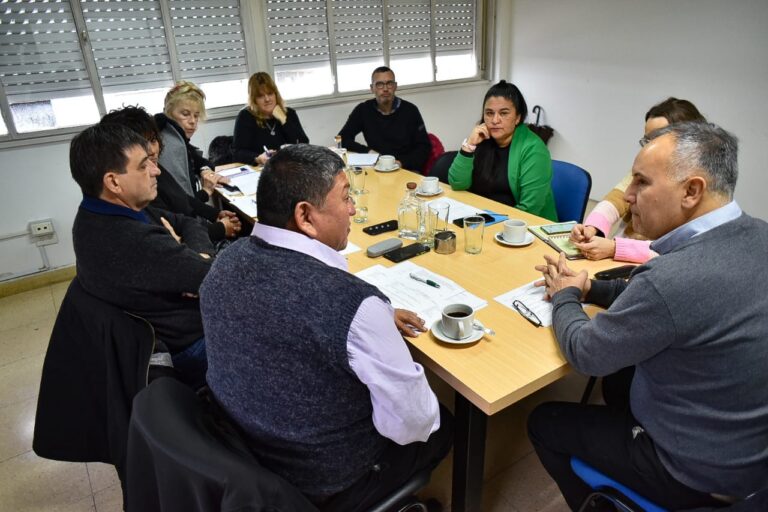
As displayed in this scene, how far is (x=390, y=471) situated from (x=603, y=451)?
1.72ft

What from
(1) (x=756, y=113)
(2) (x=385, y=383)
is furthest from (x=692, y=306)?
(1) (x=756, y=113)

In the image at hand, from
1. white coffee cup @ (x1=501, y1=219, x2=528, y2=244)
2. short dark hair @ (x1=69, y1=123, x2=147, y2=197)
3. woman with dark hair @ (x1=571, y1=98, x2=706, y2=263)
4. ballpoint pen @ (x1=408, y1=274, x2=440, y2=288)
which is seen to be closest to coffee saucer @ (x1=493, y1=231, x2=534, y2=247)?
white coffee cup @ (x1=501, y1=219, x2=528, y2=244)

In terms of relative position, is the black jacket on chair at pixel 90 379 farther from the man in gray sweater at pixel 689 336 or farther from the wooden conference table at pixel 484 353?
the man in gray sweater at pixel 689 336

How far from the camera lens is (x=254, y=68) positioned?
4031 millimetres

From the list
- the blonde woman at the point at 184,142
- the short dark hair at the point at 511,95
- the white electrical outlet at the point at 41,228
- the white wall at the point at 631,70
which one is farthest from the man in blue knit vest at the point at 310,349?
the white wall at the point at 631,70

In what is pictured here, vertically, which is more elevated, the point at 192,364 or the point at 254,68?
the point at 254,68

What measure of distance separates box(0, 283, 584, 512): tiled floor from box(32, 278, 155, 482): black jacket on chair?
1.40 feet

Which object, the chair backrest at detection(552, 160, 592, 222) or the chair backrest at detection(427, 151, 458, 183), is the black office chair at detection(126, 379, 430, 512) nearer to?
the chair backrest at detection(552, 160, 592, 222)

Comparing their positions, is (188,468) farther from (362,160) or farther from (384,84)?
(384,84)

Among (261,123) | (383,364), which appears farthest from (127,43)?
(383,364)

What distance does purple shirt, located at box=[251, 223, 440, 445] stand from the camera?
0.95 metres

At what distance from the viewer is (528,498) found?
1.71 meters

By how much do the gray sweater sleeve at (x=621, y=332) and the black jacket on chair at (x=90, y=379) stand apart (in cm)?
112

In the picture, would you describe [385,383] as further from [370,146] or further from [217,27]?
[217,27]
